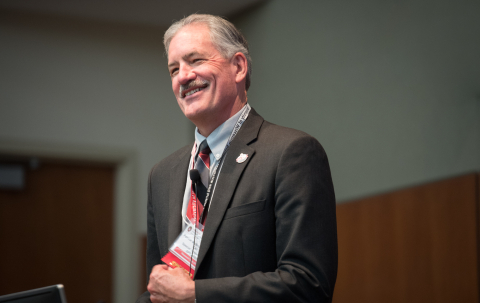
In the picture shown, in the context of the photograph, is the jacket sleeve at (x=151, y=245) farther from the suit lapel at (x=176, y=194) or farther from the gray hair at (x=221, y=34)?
the gray hair at (x=221, y=34)

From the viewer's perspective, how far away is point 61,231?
4430 mm

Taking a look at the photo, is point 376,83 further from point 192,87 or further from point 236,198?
point 236,198

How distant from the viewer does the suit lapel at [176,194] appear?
4.74 feet

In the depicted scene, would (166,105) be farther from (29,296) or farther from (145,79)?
(29,296)

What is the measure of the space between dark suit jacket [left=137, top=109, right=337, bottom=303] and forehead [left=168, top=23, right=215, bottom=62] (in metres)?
0.33

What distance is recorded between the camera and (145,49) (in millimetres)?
4828

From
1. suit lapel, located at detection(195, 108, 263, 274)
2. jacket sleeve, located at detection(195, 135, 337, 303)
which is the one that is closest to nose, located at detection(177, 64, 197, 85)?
suit lapel, located at detection(195, 108, 263, 274)

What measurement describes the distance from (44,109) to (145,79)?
0.95 meters

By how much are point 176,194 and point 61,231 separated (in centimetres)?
327

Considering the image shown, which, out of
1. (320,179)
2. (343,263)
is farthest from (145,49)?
(320,179)

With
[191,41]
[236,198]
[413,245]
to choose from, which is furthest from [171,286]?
[413,245]

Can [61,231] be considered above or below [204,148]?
below

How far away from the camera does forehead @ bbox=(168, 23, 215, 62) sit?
153cm

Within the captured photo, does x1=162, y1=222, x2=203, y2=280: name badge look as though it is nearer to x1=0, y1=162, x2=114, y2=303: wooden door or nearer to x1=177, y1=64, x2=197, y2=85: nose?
x1=177, y1=64, x2=197, y2=85: nose
